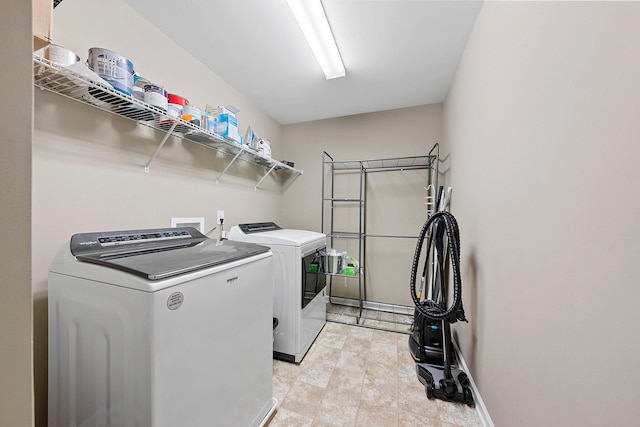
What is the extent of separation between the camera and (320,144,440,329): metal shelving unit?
268 cm

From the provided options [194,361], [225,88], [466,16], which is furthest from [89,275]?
[466,16]

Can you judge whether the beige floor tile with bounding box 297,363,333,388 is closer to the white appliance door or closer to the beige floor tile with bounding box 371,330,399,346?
the white appliance door

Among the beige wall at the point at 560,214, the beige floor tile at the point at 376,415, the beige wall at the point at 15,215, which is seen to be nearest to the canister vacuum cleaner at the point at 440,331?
the beige wall at the point at 560,214

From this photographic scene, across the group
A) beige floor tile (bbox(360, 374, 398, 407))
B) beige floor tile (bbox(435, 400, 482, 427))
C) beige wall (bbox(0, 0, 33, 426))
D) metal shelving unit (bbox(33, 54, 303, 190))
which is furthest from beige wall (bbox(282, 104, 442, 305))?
Answer: beige wall (bbox(0, 0, 33, 426))

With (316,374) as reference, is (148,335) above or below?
above

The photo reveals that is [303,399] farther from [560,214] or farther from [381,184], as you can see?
[381,184]

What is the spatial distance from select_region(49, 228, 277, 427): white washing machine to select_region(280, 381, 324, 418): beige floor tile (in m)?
0.39

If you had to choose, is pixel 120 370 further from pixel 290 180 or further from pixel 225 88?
pixel 290 180

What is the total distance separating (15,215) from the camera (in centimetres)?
36

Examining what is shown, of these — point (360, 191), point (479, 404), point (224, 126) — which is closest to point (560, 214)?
point (479, 404)

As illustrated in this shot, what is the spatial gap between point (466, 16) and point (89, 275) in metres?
2.48

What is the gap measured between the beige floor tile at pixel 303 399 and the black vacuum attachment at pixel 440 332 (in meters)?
0.75

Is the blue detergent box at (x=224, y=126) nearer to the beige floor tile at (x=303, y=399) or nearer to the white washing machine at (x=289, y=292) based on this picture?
the white washing machine at (x=289, y=292)

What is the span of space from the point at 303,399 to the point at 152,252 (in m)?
1.32
